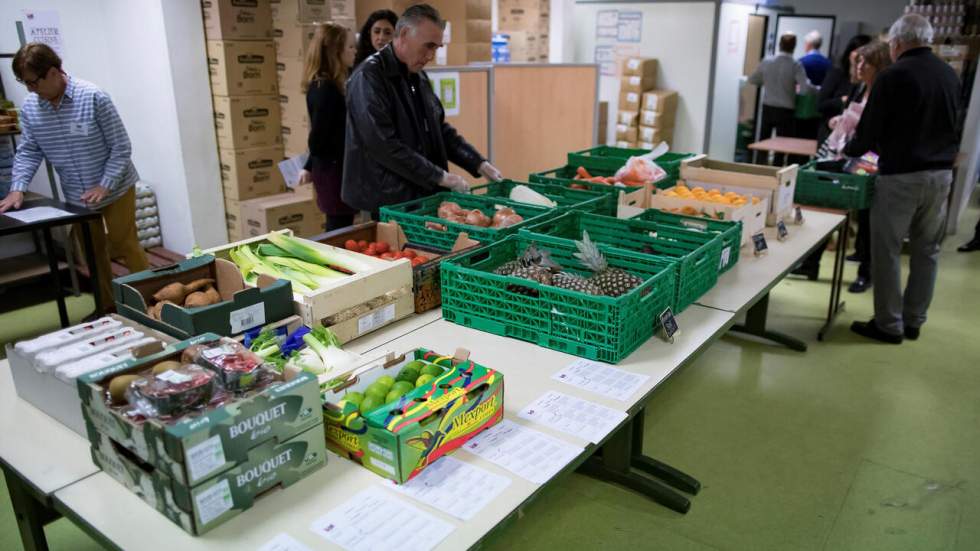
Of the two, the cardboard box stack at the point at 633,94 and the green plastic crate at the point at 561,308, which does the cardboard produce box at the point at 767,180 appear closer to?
the green plastic crate at the point at 561,308

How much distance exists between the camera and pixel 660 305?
87.7 inches

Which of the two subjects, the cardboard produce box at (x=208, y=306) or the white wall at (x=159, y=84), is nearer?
the cardboard produce box at (x=208, y=306)

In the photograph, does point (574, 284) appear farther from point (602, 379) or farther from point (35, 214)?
point (35, 214)

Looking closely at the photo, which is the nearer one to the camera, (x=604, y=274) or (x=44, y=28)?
(x=604, y=274)

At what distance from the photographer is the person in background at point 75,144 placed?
387 centimetres

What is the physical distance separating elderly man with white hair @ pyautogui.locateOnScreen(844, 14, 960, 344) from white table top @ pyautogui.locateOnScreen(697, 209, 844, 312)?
0.34 meters

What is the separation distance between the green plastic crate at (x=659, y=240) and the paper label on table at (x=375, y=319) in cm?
59

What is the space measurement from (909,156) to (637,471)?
225 cm

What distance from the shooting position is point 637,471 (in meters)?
2.94

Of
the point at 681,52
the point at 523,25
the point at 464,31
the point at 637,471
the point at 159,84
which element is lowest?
the point at 637,471

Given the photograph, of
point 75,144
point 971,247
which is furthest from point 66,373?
point 971,247

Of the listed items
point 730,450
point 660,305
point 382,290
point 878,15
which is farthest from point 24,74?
point 878,15

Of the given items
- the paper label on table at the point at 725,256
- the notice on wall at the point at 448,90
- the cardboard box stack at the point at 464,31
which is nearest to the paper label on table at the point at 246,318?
the paper label on table at the point at 725,256

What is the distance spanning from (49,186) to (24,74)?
1720mm
